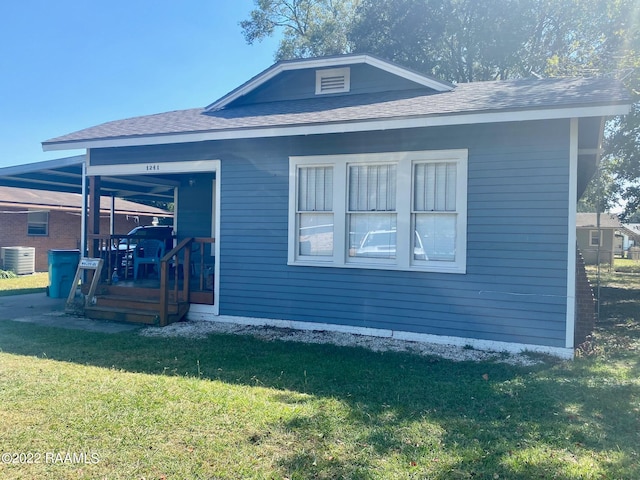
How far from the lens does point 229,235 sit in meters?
7.67

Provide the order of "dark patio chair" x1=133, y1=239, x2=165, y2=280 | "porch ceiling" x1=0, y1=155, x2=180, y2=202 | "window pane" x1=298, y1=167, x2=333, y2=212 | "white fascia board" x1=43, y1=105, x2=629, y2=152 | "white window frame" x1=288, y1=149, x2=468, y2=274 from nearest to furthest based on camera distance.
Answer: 1. "white fascia board" x1=43, y1=105, x2=629, y2=152
2. "white window frame" x1=288, y1=149, x2=468, y2=274
3. "window pane" x1=298, y1=167, x2=333, y2=212
4. "porch ceiling" x1=0, y1=155, x2=180, y2=202
5. "dark patio chair" x1=133, y1=239, x2=165, y2=280

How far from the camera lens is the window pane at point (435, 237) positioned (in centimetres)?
643

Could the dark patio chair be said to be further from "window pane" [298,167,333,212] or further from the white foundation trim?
"window pane" [298,167,333,212]

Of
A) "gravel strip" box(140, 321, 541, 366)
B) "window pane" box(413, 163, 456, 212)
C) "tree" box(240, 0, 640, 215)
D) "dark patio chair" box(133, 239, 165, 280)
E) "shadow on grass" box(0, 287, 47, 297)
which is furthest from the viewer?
"tree" box(240, 0, 640, 215)

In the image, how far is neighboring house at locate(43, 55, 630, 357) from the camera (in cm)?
587

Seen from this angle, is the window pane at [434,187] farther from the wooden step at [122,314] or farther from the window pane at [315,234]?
the wooden step at [122,314]

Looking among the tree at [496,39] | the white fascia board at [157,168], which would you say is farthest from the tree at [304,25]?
the white fascia board at [157,168]

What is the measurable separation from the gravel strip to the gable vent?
4463 millimetres

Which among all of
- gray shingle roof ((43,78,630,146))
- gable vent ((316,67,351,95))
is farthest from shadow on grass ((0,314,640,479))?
gable vent ((316,67,351,95))

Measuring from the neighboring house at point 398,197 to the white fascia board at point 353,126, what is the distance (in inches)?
0.7

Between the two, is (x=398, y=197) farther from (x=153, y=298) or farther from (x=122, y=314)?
(x=122, y=314)

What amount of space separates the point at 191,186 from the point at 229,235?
3585mm

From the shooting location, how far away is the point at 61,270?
9.97 m

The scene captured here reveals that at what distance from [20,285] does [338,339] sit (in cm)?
1137
